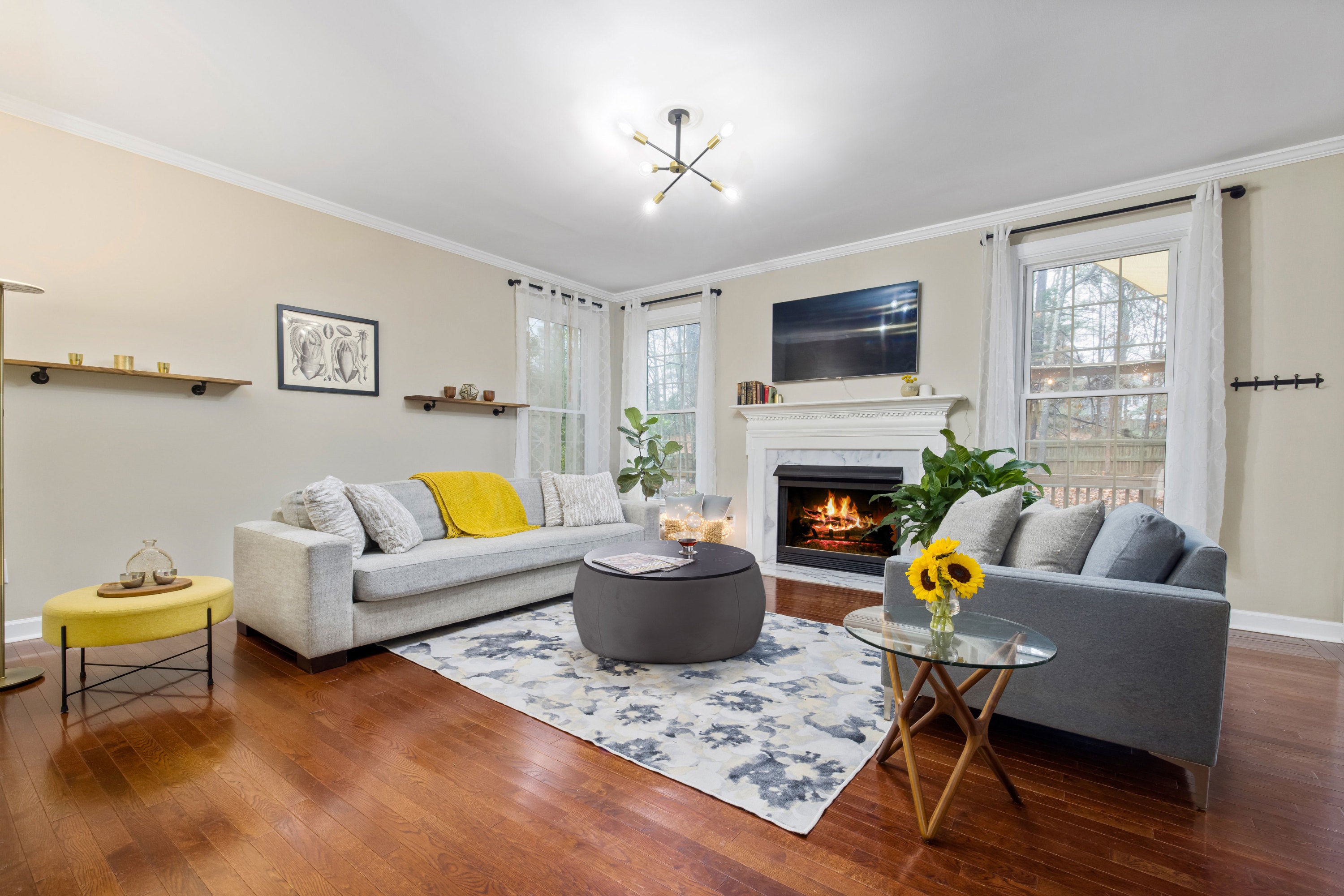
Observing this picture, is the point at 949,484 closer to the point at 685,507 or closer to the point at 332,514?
the point at 685,507

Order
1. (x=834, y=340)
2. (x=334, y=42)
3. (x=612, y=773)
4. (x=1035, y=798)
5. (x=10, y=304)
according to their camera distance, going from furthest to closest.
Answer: (x=834, y=340) → (x=10, y=304) → (x=334, y=42) → (x=612, y=773) → (x=1035, y=798)

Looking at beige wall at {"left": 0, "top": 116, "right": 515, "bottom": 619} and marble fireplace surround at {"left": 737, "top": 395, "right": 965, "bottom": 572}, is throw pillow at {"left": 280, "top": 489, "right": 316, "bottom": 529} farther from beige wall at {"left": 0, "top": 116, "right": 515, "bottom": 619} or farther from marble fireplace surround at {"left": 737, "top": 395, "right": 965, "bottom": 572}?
marble fireplace surround at {"left": 737, "top": 395, "right": 965, "bottom": 572}

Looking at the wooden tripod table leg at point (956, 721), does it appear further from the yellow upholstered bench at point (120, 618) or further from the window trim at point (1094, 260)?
the window trim at point (1094, 260)

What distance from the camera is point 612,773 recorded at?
1.81 metres

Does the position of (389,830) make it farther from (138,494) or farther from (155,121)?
(155,121)

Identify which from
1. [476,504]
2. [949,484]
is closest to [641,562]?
[476,504]

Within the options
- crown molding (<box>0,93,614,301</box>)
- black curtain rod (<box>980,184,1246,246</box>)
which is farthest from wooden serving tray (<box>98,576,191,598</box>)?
black curtain rod (<box>980,184,1246,246</box>)

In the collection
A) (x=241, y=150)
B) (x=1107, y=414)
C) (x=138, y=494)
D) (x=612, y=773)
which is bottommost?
(x=612, y=773)

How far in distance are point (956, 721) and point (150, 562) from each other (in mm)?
3174

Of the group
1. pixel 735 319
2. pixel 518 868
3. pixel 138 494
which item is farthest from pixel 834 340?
pixel 138 494

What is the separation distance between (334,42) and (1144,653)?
371 cm

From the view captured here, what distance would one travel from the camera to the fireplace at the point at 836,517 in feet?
15.3

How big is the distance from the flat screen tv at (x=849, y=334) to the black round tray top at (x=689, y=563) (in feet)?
7.57

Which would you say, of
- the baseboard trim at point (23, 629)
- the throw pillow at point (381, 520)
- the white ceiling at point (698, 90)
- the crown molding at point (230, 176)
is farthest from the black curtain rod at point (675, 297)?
the baseboard trim at point (23, 629)
